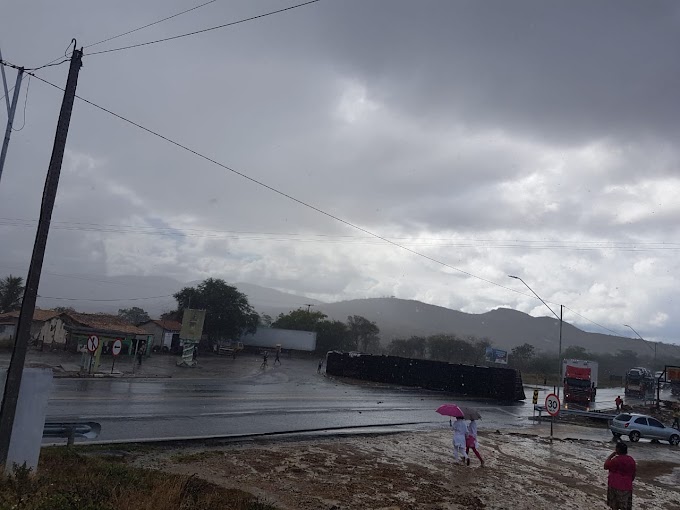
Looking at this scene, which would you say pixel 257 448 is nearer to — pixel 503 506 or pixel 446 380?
pixel 503 506

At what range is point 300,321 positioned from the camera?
326 feet

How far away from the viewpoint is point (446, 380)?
45406 mm

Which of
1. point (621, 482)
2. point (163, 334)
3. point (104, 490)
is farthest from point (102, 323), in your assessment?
point (621, 482)

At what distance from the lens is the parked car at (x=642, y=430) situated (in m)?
26.6

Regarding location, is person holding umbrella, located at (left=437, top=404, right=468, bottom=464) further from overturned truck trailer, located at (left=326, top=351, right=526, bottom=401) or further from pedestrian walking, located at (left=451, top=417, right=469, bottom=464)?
overturned truck trailer, located at (left=326, top=351, right=526, bottom=401)

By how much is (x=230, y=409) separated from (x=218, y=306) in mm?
55642

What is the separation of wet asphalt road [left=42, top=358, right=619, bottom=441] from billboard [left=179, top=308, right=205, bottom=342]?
16659mm

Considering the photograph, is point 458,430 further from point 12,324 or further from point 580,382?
point 12,324

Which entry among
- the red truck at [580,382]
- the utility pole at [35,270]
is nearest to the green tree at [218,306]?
the red truck at [580,382]

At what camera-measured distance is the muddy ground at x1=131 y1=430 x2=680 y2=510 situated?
10.6m

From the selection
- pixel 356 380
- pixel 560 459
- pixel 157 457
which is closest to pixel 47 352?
pixel 356 380

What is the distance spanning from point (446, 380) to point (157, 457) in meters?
36.3

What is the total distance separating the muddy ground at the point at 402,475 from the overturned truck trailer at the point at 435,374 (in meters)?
23.7

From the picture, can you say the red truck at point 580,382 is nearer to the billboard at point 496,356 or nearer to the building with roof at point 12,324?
the billboard at point 496,356
